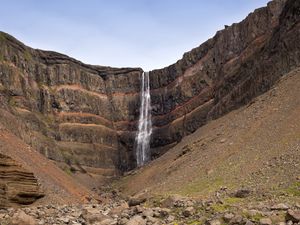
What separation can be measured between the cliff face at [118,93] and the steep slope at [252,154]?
1216cm

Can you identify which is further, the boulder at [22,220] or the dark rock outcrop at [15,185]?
the dark rock outcrop at [15,185]

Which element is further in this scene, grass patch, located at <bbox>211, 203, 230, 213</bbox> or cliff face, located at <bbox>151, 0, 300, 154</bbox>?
cliff face, located at <bbox>151, 0, 300, 154</bbox>

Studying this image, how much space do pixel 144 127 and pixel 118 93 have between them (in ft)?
46.9

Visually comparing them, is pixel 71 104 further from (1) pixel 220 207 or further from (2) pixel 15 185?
(1) pixel 220 207

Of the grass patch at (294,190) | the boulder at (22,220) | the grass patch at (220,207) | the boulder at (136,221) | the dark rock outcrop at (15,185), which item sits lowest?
the boulder at (136,221)

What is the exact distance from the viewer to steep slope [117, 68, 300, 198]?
3341 centimetres

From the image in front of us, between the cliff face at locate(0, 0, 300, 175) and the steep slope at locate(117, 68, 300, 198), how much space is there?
39.9 feet

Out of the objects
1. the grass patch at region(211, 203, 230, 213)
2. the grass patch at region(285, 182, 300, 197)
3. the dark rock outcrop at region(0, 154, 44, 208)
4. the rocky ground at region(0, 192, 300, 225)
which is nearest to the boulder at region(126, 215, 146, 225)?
the rocky ground at region(0, 192, 300, 225)

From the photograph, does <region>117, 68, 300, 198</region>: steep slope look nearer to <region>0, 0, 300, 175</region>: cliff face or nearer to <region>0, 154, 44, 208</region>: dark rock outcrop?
<region>0, 154, 44, 208</region>: dark rock outcrop

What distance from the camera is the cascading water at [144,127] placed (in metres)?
108

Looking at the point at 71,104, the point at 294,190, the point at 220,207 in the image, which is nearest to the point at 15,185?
the point at 220,207

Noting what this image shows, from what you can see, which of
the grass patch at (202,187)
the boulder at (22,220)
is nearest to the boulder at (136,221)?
the boulder at (22,220)

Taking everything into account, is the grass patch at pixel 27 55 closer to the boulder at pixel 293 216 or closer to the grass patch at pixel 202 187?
the grass patch at pixel 202 187

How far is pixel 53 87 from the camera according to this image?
107 meters
